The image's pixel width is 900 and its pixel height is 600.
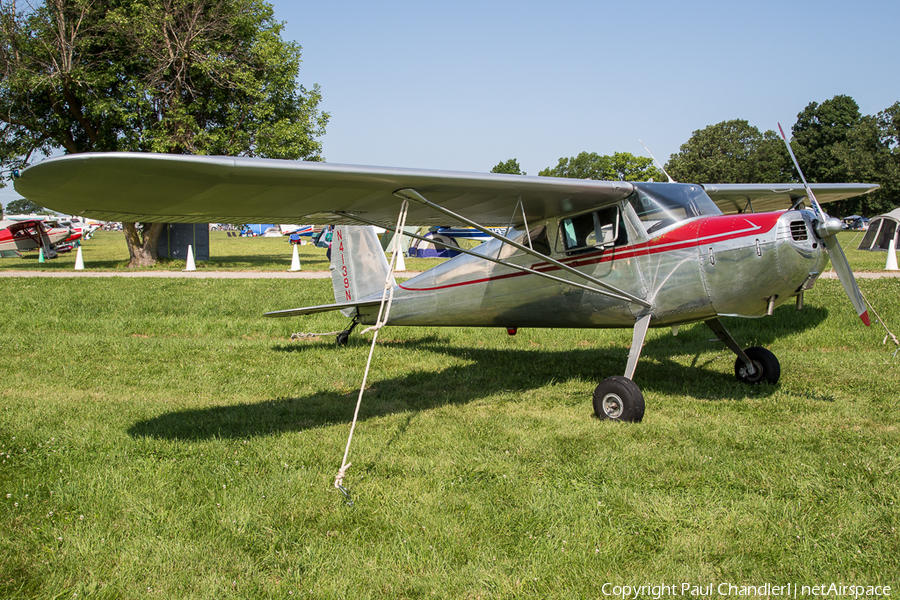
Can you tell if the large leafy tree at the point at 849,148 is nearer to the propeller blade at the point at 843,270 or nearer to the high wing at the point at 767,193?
the high wing at the point at 767,193

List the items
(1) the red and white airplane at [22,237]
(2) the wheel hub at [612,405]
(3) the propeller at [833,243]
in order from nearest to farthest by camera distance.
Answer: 1. (3) the propeller at [833,243]
2. (2) the wheel hub at [612,405]
3. (1) the red and white airplane at [22,237]

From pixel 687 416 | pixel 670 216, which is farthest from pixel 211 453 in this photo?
pixel 670 216

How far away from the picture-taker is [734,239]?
5816 mm

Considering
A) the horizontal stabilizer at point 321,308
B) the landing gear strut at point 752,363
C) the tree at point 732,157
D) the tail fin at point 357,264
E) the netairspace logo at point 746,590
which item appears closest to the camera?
the netairspace logo at point 746,590

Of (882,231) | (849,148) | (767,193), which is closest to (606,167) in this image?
(849,148)

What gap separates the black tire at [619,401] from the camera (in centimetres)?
588

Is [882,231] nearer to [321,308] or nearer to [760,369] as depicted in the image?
[760,369]

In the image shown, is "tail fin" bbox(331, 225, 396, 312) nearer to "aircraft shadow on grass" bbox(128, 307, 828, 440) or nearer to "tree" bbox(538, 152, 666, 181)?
"aircraft shadow on grass" bbox(128, 307, 828, 440)

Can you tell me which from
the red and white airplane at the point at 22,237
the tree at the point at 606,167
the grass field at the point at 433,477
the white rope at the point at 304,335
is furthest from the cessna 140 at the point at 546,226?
the tree at the point at 606,167

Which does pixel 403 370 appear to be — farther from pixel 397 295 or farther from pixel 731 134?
pixel 731 134

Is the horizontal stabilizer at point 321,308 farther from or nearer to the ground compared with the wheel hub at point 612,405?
farther from the ground

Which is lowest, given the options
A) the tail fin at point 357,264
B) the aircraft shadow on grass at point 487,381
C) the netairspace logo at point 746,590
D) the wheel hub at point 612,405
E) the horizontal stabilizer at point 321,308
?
the aircraft shadow on grass at point 487,381

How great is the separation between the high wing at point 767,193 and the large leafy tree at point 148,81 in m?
17.8

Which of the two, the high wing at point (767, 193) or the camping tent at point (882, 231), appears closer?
the high wing at point (767, 193)
